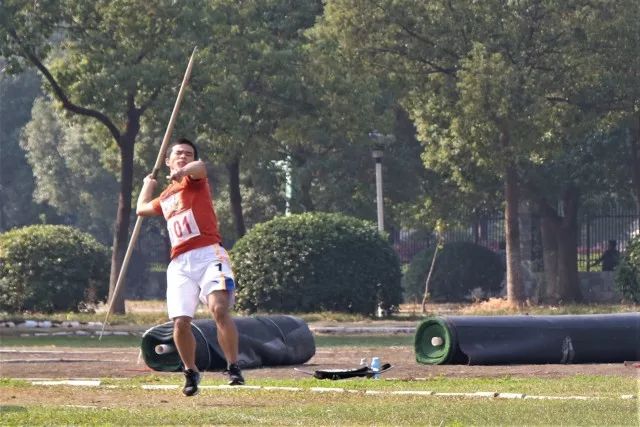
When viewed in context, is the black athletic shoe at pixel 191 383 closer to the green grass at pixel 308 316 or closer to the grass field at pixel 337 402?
the grass field at pixel 337 402

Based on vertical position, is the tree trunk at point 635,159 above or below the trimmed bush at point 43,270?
above

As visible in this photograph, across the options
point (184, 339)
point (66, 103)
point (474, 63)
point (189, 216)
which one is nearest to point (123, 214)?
point (66, 103)

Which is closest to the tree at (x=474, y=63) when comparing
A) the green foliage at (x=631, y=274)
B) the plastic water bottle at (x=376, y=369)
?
the green foliage at (x=631, y=274)

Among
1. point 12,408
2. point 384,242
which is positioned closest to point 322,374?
point 12,408

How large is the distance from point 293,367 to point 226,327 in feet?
15.3

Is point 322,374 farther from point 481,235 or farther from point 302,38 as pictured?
point 481,235

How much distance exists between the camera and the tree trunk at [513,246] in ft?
114

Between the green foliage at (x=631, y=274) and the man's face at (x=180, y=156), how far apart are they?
2122 centimetres

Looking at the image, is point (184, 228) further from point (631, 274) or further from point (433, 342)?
point (631, 274)

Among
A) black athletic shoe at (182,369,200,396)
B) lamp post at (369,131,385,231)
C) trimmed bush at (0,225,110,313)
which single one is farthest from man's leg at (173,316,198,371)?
lamp post at (369,131,385,231)

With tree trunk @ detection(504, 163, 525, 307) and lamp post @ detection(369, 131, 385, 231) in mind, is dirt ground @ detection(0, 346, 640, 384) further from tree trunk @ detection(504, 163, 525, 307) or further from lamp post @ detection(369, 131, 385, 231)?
tree trunk @ detection(504, 163, 525, 307)

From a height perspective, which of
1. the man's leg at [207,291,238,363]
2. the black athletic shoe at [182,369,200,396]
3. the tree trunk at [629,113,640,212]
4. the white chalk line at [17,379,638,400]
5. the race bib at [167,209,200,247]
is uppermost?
the tree trunk at [629,113,640,212]

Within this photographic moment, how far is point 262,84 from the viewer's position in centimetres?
3562

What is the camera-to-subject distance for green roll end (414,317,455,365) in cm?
1653
